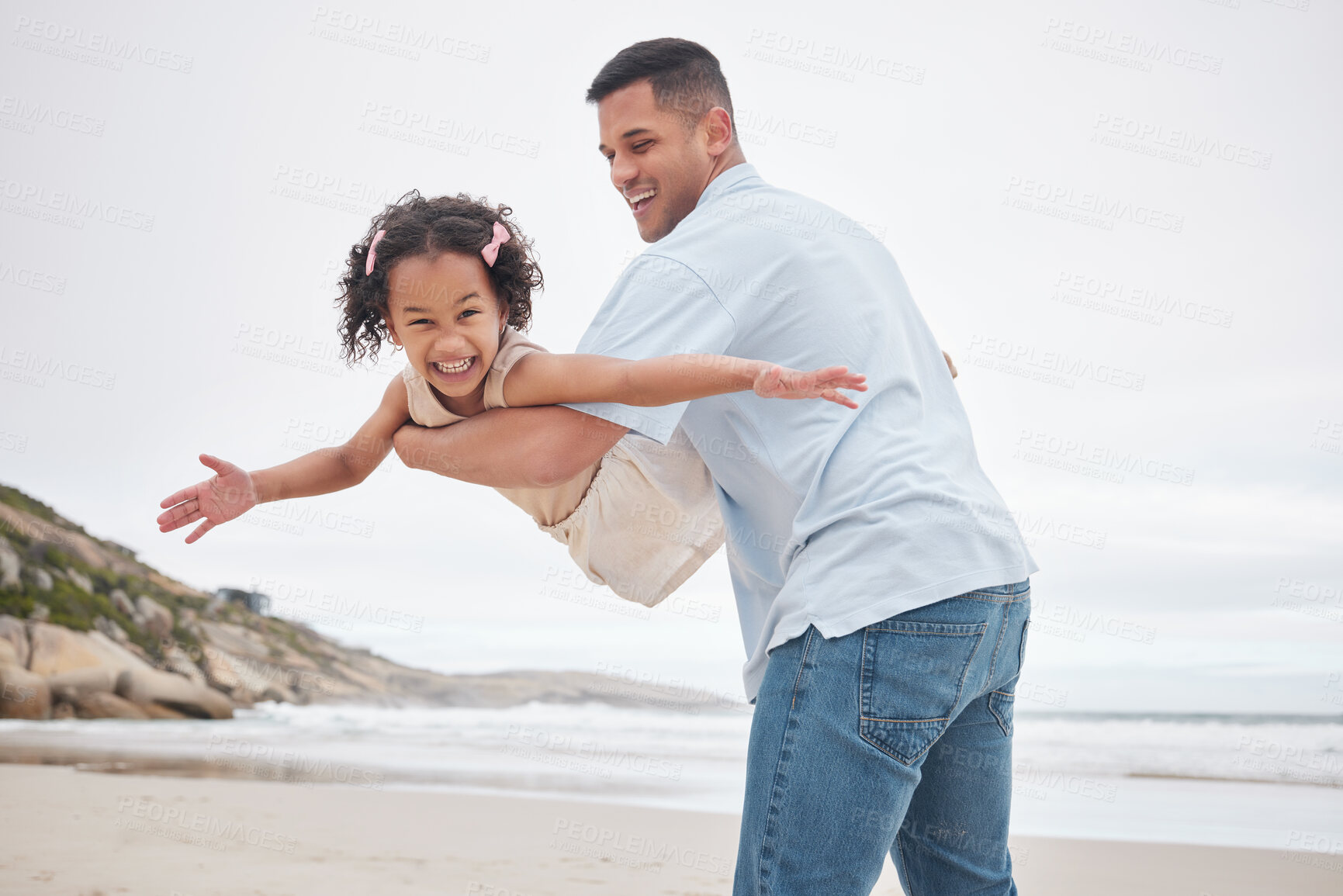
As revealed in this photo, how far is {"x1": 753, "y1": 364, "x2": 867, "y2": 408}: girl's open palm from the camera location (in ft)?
4.30

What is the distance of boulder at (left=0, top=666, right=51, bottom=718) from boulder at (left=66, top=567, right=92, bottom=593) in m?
1.72

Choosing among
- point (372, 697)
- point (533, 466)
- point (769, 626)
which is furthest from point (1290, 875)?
point (372, 697)

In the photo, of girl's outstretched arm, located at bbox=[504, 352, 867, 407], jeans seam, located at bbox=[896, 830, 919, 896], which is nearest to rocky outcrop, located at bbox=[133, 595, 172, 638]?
girl's outstretched arm, located at bbox=[504, 352, 867, 407]

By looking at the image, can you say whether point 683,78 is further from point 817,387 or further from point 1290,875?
point 1290,875

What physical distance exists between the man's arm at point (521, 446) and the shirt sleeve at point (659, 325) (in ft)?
0.16

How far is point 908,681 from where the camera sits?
1317mm

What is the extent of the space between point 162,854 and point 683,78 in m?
4.26

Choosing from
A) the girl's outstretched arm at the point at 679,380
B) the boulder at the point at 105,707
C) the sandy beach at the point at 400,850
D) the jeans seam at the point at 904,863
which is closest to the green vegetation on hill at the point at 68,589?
the boulder at the point at 105,707

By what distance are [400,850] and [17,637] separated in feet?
16.8

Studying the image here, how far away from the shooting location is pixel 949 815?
1599 millimetres

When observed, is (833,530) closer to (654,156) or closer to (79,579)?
(654,156)

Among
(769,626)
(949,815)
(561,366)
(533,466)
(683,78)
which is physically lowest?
(949,815)

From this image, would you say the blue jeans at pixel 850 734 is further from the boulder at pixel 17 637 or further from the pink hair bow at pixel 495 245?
the boulder at pixel 17 637

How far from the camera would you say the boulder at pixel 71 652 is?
25.5ft
